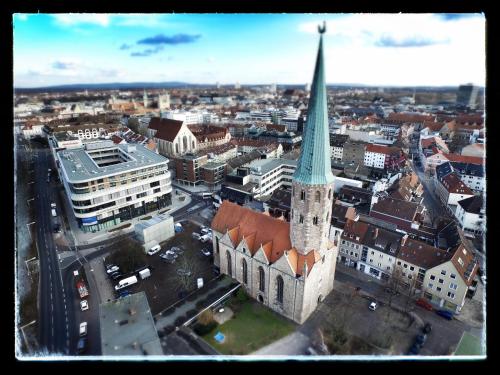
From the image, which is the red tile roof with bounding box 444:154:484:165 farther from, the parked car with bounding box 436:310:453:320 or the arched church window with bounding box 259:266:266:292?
the arched church window with bounding box 259:266:266:292

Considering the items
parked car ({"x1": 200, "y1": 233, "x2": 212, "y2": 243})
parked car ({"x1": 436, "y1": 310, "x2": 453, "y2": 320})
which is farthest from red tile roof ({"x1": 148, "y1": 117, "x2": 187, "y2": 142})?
parked car ({"x1": 436, "y1": 310, "x2": 453, "y2": 320})

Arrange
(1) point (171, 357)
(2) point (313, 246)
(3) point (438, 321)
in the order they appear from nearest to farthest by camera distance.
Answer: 1. (1) point (171, 357)
2. (2) point (313, 246)
3. (3) point (438, 321)

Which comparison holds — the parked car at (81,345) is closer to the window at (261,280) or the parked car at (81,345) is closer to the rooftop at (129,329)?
the rooftop at (129,329)

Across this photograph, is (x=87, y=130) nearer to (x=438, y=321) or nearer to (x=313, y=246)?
(x=313, y=246)

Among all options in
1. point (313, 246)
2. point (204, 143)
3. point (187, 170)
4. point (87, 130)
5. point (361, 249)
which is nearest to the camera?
point (313, 246)

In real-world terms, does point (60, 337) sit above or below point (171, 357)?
below

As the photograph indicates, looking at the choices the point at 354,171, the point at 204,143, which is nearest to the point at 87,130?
the point at 204,143
